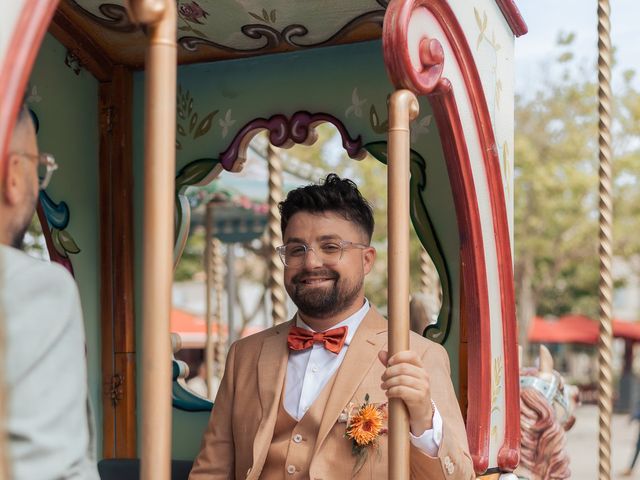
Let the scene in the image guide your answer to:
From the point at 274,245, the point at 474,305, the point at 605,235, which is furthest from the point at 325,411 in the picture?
the point at 274,245

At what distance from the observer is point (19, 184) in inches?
69.0

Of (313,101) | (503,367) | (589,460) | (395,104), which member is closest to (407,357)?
(395,104)

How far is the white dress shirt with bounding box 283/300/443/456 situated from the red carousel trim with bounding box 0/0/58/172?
1624 mm

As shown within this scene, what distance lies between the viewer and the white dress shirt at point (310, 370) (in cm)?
307

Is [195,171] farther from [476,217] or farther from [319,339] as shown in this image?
[476,217]

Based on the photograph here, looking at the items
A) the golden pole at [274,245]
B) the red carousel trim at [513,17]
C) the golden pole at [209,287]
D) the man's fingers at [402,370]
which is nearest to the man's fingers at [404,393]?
the man's fingers at [402,370]

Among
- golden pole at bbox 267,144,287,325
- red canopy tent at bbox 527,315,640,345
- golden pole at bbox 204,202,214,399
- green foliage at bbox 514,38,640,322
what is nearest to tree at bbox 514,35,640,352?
green foliage at bbox 514,38,640,322

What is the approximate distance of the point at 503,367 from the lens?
339 cm

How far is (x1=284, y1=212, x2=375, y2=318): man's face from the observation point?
3094 mm

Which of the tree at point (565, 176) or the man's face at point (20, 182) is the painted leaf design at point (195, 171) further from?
the tree at point (565, 176)

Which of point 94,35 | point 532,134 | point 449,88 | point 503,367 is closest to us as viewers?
point 449,88

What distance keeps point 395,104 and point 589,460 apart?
1276 centimetres

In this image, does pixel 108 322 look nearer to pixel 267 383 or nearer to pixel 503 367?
pixel 267 383

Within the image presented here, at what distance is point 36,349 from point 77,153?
7.41 ft
